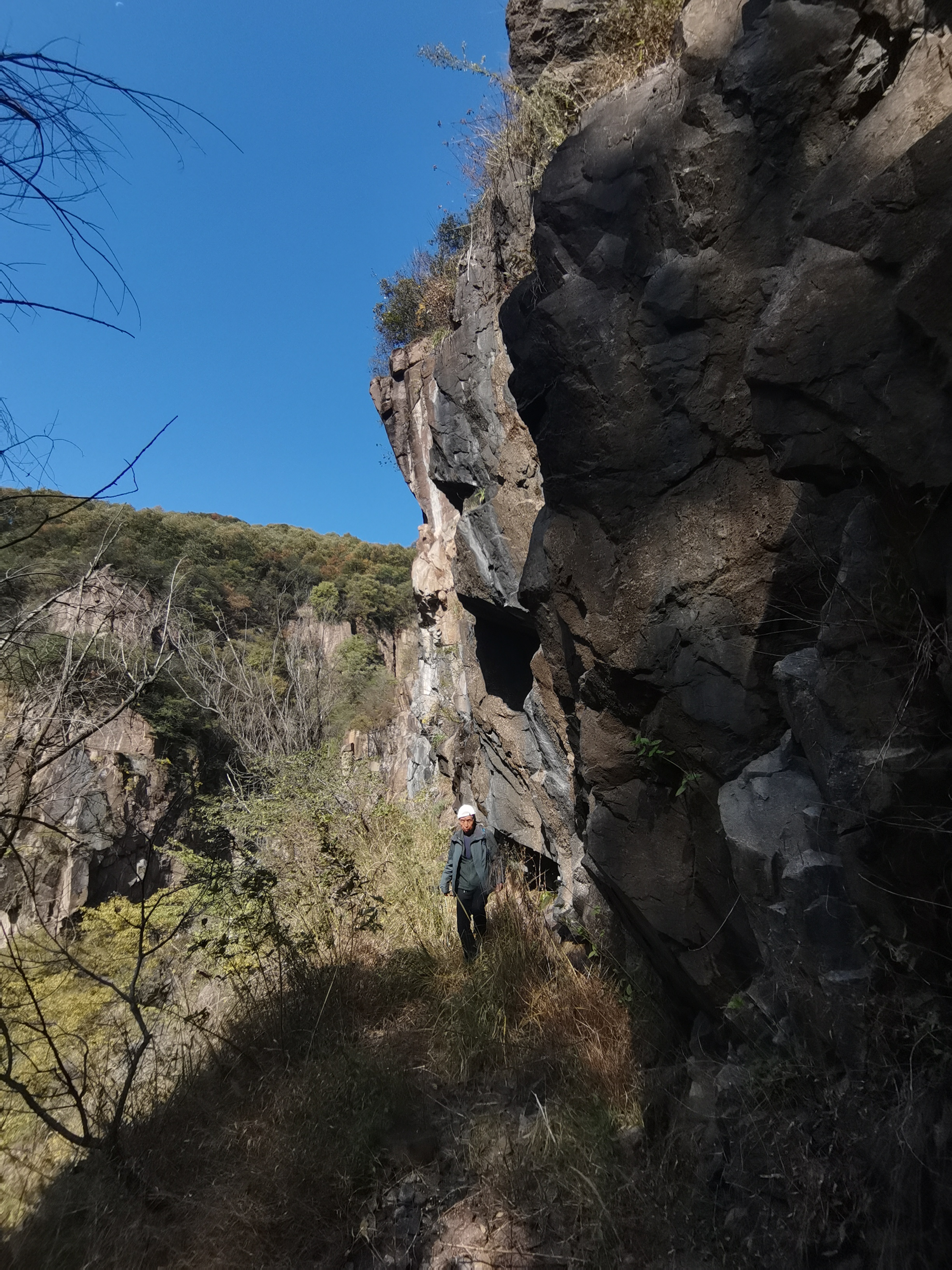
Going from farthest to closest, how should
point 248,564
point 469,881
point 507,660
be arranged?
1. point 248,564
2. point 507,660
3. point 469,881

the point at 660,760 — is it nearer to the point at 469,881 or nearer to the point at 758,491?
the point at 758,491

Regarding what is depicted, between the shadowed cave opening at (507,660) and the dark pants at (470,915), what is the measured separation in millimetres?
2431

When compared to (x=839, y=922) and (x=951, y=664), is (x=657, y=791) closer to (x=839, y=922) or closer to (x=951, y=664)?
(x=839, y=922)

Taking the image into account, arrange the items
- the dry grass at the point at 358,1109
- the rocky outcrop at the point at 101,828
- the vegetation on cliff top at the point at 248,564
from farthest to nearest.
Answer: the vegetation on cliff top at the point at 248,564
the rocky outcrop at the point at 101,828
the dry grass at the point at 358,1109

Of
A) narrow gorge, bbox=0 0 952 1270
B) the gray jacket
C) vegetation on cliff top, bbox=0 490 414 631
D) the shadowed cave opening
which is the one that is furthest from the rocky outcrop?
the gray jacket

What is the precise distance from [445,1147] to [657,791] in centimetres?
219

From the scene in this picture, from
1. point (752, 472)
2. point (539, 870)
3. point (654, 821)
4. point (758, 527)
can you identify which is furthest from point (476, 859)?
point (752, 472)

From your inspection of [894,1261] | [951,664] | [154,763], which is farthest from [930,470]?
[154,763]

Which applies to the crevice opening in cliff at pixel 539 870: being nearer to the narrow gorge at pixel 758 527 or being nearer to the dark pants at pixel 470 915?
the dark pants at pixel 470 915

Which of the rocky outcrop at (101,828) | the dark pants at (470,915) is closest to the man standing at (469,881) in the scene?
the dark pants at (470,915)

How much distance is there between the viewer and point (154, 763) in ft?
50.4

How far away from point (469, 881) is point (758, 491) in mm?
3847

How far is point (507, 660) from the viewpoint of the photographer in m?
8.05

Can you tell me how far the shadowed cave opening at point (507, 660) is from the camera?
7875 millimetres
